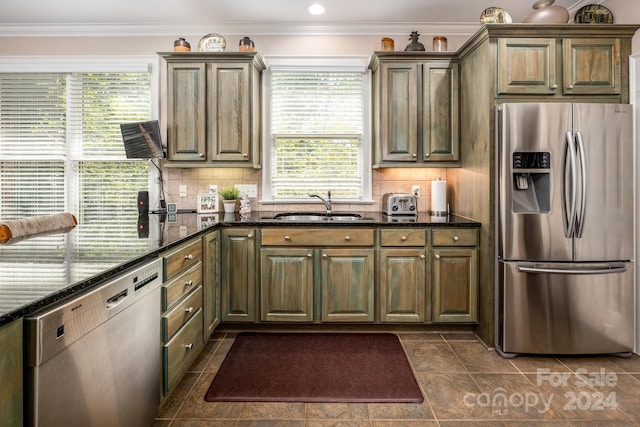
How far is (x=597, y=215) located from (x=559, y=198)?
0.29m

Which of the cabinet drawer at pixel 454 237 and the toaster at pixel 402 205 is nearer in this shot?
the cabinet drawer at pixel 454 237

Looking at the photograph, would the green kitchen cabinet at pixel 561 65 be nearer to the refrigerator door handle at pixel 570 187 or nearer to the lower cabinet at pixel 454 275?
the refrigerator door handle at pixel 570 187

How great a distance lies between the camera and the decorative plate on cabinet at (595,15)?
9.36 ft

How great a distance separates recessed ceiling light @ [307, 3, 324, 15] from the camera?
3297 millimetres

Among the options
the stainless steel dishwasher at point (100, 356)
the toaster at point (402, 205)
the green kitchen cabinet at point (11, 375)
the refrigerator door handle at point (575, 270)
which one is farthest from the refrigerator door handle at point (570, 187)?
the green kitchen cabinet at point (11, 375)

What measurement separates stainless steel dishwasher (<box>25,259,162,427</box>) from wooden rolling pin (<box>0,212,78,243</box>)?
820 millimetres

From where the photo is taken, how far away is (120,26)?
3699 millimetres

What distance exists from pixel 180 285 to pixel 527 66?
2.72 metres

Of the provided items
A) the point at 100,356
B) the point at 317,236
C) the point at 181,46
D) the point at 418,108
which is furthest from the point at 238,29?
the point at 100,356

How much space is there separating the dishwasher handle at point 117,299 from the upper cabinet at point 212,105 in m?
2.07

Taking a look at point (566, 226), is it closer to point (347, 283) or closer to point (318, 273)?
point (347, 283)

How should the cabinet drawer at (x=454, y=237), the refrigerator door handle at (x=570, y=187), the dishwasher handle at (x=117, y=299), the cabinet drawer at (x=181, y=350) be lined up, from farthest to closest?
the cabinet drawer at (x=454, y=237)
the refrigerator door handle at (x=570, y=187)
the cabinet drawer at (x=181, y=350)
the dishwasher handle at (x=117, y=299)

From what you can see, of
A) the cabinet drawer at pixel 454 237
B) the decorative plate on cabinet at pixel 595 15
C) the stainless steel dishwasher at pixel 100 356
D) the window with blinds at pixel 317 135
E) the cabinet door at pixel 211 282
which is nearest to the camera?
the stainless steel dishwasher at pixel 100 356

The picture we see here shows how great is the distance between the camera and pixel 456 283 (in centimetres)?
303
